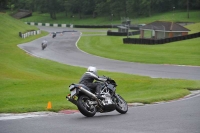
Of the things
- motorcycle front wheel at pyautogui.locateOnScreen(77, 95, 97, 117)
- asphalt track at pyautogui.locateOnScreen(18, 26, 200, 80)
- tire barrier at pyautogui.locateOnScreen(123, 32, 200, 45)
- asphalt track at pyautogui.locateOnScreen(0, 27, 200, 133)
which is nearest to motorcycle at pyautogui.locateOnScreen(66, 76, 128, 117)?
motorcycle front wheel at pyautogui.locateOnScreen(77, 95, 97, 117)

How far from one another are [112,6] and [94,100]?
12270 cm

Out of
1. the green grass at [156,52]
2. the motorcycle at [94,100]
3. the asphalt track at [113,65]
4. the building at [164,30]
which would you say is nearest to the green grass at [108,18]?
the building at [164,30]

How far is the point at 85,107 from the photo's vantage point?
14430mm

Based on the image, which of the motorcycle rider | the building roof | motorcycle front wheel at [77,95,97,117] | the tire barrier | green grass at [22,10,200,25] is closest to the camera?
motorcycle front wheel at [77,95,97,117]

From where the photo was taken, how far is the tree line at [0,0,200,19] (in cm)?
12812

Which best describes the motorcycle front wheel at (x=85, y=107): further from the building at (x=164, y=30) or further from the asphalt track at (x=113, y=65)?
the building at (x=164, y=30)

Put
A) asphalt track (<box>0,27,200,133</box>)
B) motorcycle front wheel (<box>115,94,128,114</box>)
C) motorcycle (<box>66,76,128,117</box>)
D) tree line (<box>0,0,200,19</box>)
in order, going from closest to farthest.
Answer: asphalt track (<box>0,27,200,133</box>), motorcycle (<box>66,76,128,117</box>), motorcycle front wheel (<box>115,94,128,114</box>), tree line (<box>0,0,200,19</box>)

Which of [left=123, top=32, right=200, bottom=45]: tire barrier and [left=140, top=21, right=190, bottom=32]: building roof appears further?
[left=140, top=21, right=190, bottom=32]: building roof

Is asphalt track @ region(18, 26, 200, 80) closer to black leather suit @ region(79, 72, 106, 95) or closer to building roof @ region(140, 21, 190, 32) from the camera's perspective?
building roof @ region(140, 21, 190, 32)

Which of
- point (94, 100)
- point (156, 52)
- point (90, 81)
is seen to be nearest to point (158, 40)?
point (156, 52)

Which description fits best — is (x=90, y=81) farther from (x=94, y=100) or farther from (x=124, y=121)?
(x=124, y=121)

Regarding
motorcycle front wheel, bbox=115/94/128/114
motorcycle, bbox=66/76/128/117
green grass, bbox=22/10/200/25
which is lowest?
green grass, bbox=22/10/200/25

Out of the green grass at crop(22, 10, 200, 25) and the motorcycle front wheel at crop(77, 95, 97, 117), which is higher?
the motorcycle front wheel at crop(77, 95, 97, 117)

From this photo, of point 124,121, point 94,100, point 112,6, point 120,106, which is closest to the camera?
point 124,121
